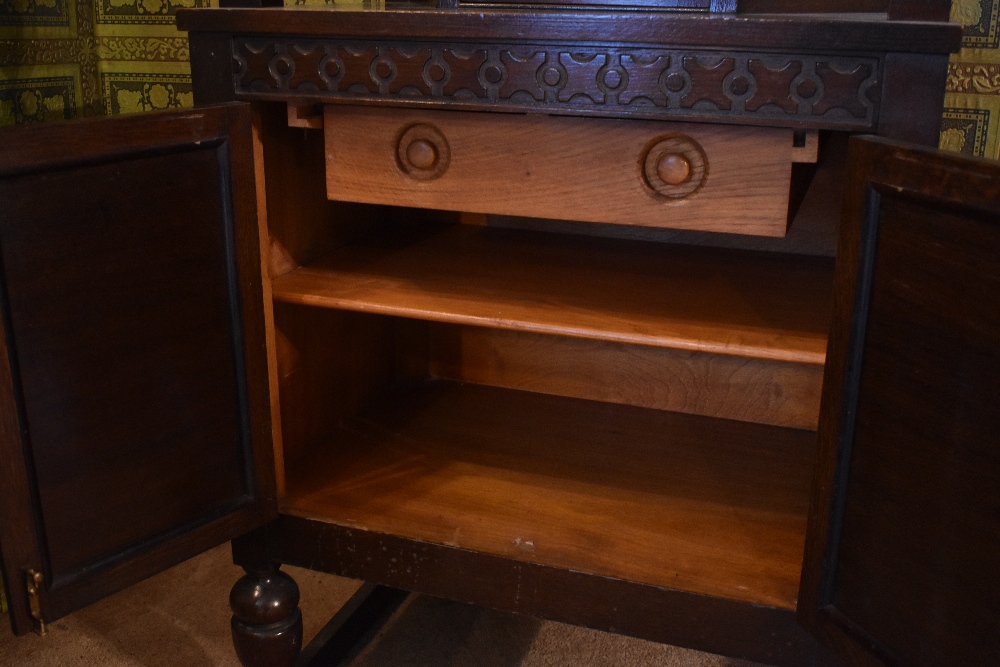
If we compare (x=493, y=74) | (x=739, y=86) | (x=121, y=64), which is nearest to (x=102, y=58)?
(x=121, y=64)

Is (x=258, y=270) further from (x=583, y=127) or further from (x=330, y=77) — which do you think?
(x=583, y=127)

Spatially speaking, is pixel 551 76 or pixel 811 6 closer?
pixel 551 76

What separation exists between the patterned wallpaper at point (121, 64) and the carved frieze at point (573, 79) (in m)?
0.35

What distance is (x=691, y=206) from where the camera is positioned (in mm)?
929

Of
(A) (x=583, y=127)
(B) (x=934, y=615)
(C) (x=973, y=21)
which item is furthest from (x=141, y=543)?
(C) (x=973, y=21)

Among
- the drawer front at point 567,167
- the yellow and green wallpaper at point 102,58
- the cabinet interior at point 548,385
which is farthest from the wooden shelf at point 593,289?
the yellow and green wallpaper at point 102,58

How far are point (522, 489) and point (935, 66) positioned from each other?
0.65 m

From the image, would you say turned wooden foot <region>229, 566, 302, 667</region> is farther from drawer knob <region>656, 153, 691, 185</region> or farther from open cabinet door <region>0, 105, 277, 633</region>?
drawer knob <region>656, 153, 691, 185</region>

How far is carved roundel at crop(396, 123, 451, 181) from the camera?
1006 mm

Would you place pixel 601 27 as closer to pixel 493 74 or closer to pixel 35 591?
pixel 493 74

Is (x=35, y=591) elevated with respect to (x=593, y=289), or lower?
lower

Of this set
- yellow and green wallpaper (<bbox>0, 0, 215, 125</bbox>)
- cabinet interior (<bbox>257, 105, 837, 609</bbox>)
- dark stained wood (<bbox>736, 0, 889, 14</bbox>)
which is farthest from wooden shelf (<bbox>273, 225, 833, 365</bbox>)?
yellow and green wallpaper (<bbox>0, 0, 215, 125</bbox>)

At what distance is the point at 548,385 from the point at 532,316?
46 centimetres

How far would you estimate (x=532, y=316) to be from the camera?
1025 mm
